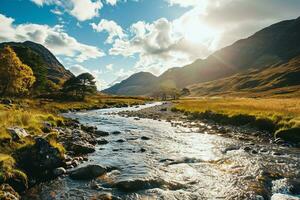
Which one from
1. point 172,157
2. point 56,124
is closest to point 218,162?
point 172,157

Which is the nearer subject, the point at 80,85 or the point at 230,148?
the point at 230,148

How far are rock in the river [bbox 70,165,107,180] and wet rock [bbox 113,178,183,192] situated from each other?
2.20 meters

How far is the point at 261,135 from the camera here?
114 feet

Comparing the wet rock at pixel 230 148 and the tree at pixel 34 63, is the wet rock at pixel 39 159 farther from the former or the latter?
the tree at pixel 34 63

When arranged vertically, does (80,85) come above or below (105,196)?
above

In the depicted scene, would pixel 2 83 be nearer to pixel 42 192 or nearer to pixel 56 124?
pixel 56 124

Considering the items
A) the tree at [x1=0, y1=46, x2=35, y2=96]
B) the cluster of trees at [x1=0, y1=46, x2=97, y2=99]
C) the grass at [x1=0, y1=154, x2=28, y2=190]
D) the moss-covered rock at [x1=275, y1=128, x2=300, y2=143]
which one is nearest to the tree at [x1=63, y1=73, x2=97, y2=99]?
the cluster of trees at [x1=0, y1=46, x2=97, y2=99]

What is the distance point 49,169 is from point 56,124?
59.4ft

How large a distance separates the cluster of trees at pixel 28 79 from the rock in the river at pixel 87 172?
6074 centimetres

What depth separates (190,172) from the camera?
20953mm

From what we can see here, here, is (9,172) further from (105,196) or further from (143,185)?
(143,185)

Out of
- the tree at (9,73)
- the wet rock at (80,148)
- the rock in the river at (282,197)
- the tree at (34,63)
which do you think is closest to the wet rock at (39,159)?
the wet rock at (80,148)

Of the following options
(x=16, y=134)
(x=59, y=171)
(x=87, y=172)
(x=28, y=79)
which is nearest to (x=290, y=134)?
(x=87, y=172)

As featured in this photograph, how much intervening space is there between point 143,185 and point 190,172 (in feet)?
14.4
